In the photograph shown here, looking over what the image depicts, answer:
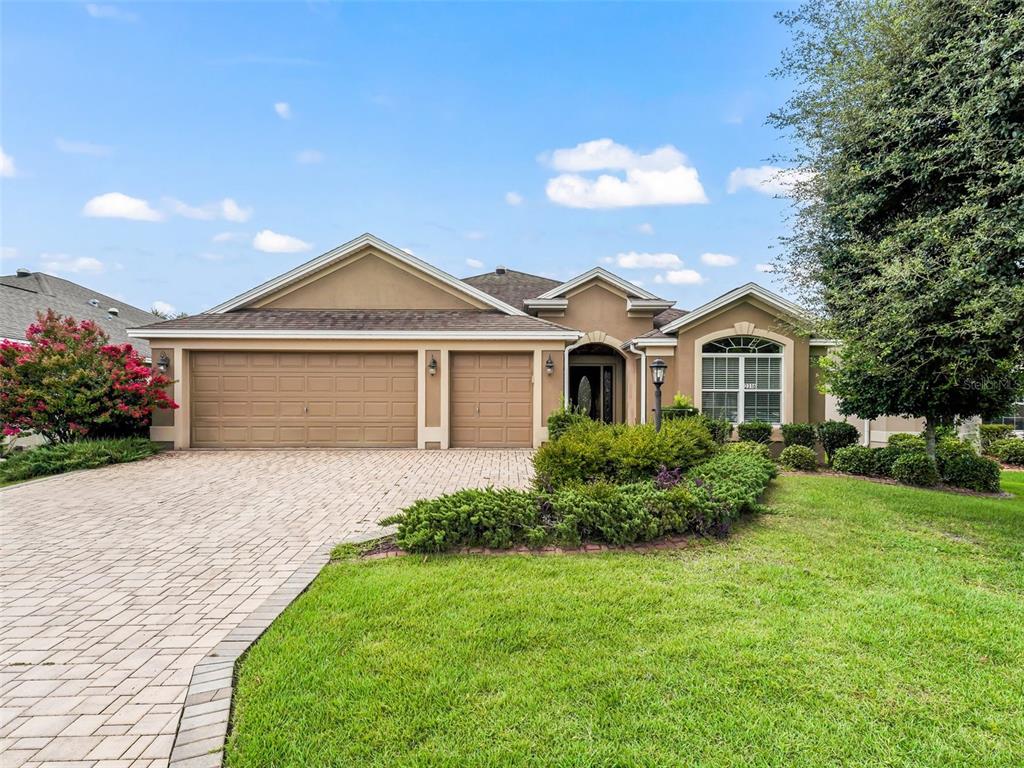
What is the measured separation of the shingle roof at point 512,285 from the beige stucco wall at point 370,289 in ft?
10.9

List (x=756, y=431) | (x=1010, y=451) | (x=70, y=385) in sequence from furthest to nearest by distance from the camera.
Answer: (x=1010, y=451) → (x=756, y=431) → (x=70, y=385)

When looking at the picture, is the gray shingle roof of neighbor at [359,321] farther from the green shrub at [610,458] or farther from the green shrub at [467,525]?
the green shrub at [467,525]

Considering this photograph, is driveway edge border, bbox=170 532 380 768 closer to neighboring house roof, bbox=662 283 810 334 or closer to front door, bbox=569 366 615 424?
neighboring house roof, bbox=662 283 810 334

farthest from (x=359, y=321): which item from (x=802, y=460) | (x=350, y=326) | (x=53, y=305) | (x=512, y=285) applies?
(x=53, y=305)

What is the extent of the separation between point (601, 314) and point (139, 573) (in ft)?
43.3

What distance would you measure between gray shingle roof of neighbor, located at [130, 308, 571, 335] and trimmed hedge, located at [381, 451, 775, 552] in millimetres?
7464

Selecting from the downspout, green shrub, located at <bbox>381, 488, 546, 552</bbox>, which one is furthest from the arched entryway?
green shrub, located at <bbox>381, 488, 546, 552</bbox>

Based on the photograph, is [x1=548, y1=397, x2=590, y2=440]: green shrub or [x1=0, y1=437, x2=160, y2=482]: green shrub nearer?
[x1=0, y1=437, x2=160, y2=482]: green shrub

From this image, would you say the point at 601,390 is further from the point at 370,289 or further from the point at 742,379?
the point at 370,289

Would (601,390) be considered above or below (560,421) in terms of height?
above

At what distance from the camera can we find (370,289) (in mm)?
13898

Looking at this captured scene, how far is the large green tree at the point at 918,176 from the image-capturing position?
4.52 metres

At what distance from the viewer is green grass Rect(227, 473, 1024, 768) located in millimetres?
2219

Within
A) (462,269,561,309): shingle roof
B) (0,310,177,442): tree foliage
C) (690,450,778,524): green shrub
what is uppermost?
(462,269,561,309): shingle roof
